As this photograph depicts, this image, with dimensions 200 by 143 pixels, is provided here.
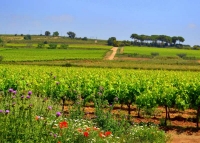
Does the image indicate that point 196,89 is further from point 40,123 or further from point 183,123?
point 40,123

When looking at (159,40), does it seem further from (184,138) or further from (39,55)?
(184,138)

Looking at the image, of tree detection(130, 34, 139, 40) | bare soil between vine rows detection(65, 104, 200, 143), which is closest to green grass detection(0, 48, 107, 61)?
bare soil between vine rows detection(65, 104, 200, 143)

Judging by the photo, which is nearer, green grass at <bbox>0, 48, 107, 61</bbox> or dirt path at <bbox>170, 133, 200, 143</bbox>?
dirt path at <bbox>170, 133, 200, 143</bbox>

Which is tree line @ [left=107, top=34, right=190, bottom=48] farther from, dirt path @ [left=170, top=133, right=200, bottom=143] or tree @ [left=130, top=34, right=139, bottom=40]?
dirt path @ [left=170, top=133, right=200, bottom=143]

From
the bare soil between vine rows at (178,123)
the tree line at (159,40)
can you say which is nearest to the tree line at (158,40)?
the tree line at (159,40)

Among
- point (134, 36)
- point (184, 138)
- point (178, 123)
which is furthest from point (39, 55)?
point (134, 36)

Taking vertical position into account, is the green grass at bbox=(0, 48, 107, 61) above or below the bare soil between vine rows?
above

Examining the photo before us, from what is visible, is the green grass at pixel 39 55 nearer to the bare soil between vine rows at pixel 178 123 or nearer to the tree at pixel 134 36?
the bare soil between vine rows at pixel 178 123

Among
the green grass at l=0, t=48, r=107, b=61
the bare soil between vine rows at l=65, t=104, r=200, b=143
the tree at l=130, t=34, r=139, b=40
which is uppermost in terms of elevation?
the tree at l=130, t=34, r=139, b=40

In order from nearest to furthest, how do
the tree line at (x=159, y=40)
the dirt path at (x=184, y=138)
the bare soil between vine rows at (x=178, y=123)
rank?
the dirt path at (x=184, y=138)
the bare soil between vine rows at (x=178, y=123)
the tree line at (x=159, y=40)

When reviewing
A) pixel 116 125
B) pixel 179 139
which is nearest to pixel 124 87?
pixel 179 139

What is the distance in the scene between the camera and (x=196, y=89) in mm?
14523

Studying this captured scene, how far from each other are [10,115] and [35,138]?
0.85 metres

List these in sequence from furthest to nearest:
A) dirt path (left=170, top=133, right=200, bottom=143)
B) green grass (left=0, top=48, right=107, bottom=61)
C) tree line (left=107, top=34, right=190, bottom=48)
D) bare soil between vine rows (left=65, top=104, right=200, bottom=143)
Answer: tree line (left=107, top=34, right=190, bottom=48) → green grass (left=0, top=48, right=107, bottom=61) → bare soil between vine rows (left=65, top=104, right=200, bottom=143) → dirt path (left=170, top=133, right=200, bottom=143)
